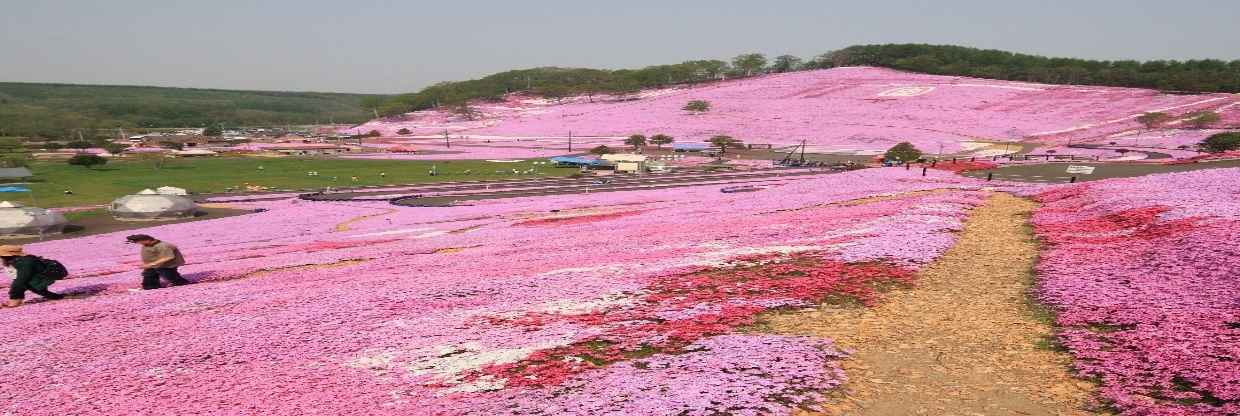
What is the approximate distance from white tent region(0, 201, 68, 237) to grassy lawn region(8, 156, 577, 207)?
17856mm

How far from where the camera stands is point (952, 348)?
39.4 ft

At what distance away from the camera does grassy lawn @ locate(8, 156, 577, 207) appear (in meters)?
68.4

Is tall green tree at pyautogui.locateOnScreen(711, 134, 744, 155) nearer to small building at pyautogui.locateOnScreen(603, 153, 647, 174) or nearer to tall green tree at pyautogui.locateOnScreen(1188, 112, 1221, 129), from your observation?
small building at pyautogui.locateOnScreen(603, 153, 647, 174)

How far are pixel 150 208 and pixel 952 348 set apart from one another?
5411 cm

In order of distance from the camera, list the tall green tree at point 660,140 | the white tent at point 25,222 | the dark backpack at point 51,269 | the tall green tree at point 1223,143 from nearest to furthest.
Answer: the dark backpack at point 51,269, the white tent at point 25,222, the tall green tree at point 1223,143, the tall green tree at point 660,140

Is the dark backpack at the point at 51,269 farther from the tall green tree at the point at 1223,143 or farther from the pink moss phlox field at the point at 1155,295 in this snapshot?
the tall green tree at the point at 1223,143

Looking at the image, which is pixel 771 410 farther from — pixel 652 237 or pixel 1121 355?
pixel 652 237

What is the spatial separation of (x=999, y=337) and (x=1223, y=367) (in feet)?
11.1

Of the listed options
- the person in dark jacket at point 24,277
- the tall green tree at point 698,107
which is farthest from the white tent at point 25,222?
the tall green tree at point 698,107

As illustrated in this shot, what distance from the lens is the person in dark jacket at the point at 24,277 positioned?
18.7 m

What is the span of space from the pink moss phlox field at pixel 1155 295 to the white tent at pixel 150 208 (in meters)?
54.9

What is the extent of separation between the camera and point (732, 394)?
9.45 m

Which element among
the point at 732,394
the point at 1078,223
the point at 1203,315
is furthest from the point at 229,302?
the point at 1078,223

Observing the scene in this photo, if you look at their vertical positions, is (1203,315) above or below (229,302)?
above
